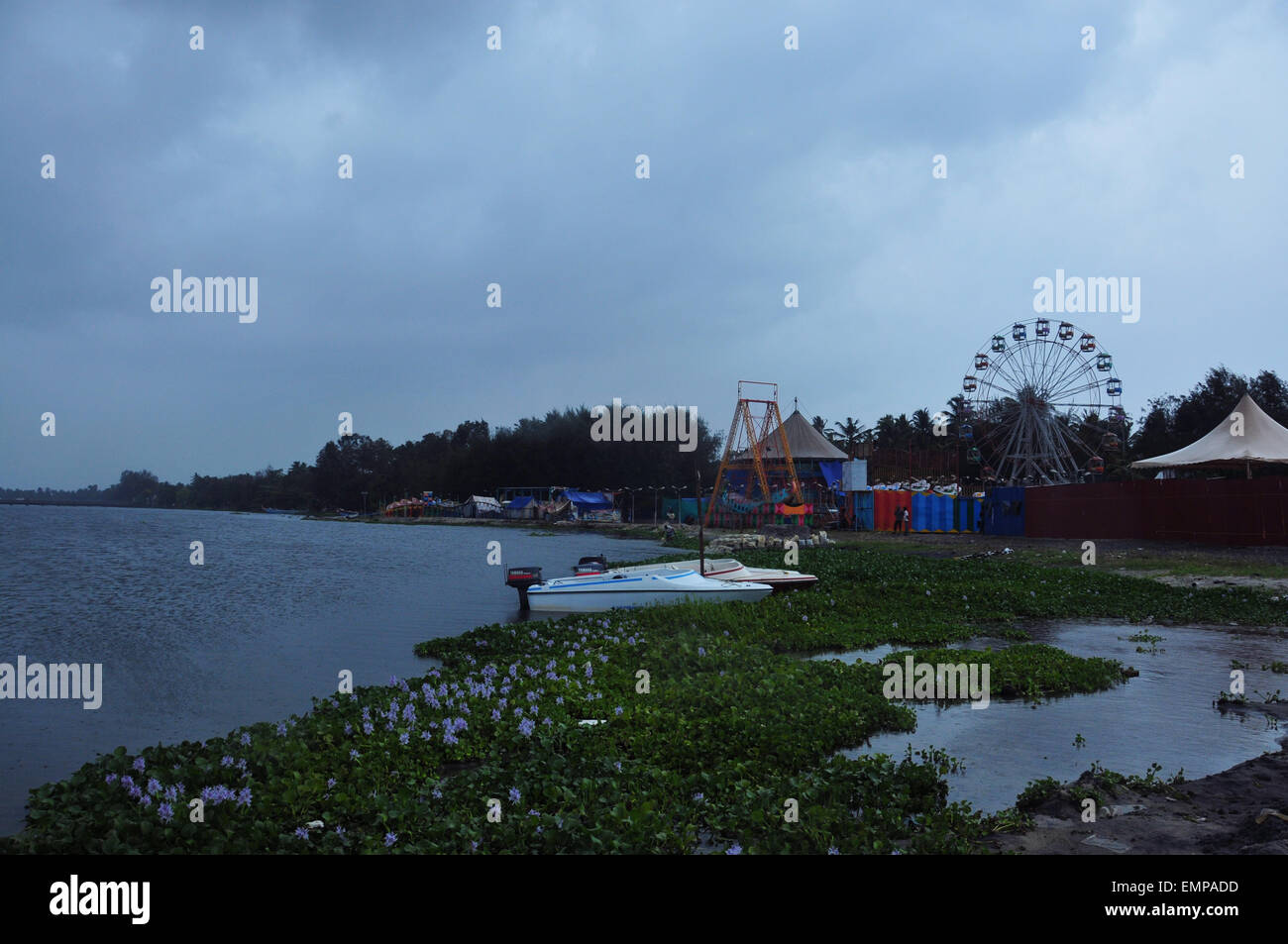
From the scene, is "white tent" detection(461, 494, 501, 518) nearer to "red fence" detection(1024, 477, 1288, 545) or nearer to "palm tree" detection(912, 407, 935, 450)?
"palm tree" detection(912, 407, 935, 450)

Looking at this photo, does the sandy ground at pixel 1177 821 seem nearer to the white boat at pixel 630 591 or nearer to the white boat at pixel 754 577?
the white boat at pixel 630 591

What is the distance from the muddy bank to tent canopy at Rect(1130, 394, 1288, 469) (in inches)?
1488

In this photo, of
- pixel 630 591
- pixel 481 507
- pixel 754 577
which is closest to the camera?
pixel 630 591

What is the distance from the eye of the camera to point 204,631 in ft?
78.0

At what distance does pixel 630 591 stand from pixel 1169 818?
49.4 ft

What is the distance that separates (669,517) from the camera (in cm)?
9262

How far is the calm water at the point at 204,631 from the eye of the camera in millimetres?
13281

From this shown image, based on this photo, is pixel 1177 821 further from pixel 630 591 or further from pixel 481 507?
pixel 481 507

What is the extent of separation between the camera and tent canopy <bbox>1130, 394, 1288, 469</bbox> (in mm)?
39406

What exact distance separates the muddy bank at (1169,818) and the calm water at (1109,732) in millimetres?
572

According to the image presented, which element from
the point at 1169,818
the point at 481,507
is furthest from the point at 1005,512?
the point at 481,507
